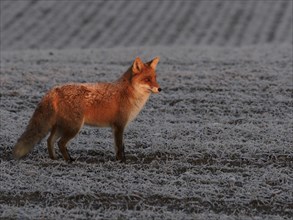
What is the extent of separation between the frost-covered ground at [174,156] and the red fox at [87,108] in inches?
18.4

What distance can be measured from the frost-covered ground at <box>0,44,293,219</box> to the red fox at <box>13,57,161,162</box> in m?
0.47

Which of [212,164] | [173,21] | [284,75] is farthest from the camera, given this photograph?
[173,21]

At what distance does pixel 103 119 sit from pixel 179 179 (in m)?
1.46

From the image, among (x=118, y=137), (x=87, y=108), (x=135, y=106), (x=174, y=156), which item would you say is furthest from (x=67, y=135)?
(x=174, y=156)

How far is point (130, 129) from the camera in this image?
11102mm

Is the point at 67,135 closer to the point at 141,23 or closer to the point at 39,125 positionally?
the point at 39,125

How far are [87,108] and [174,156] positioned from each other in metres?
1.80

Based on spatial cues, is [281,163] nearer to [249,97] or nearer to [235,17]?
[249,97]

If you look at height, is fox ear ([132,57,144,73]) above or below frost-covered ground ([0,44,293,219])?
above

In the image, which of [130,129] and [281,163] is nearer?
[281,163]

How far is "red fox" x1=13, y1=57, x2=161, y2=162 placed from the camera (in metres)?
8.41

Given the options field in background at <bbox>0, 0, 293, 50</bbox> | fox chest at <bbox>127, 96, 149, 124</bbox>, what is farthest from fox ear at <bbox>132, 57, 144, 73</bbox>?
field in background at <bbox>0, 0, 293, 50</bbox>

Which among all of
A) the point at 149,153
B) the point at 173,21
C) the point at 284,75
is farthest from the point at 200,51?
the point at 173,21

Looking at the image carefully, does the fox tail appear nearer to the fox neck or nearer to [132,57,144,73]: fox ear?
the fox neck
